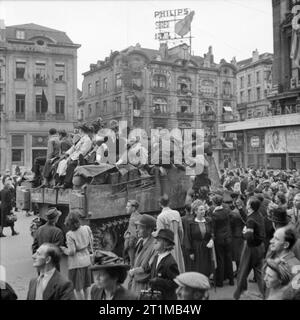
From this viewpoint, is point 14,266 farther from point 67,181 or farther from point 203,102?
point 203,102

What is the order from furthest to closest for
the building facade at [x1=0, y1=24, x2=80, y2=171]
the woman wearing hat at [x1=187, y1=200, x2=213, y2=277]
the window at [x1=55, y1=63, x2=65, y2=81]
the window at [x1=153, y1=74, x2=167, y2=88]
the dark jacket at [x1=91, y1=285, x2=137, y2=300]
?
the window at [x1=153, y1=74, x2=167, y2=88]
the window at [x1=55, y1=63, x2=65, y2=81]
the building facade at [x1=0, y1=24, x2=80, y2=171]
the woman wearing hat at [x1=187, y1=200, x2=213, y2=277]
the dark jacket at [x1=91, y1=285, x2=137, y2=300]

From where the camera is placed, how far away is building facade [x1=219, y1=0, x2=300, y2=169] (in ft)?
94.0

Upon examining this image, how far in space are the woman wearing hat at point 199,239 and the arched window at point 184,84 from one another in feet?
110

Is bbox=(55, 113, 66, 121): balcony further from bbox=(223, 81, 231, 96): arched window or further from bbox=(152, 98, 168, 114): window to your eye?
bbox=(223, 81, 231, 96): arched window

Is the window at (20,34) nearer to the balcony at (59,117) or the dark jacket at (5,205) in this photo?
the balcony at (59,117)

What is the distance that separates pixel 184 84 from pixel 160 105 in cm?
385

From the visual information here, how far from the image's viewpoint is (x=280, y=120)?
29375 millimetres

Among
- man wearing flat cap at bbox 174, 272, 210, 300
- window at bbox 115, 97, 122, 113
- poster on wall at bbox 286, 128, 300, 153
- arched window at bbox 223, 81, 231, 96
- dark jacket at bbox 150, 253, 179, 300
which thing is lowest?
dark jacket at bbox 150, 253, 179, 300

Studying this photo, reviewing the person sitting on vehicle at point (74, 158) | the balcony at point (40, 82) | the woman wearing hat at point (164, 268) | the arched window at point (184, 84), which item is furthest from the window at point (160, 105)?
the woman wearing hat at point (164, 268)

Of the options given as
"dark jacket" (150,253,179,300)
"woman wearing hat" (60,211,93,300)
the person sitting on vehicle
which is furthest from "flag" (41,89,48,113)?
"dark jacket" (150,253,179,300)

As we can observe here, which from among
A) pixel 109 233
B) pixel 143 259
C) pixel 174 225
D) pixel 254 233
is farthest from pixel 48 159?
pixel 143 259

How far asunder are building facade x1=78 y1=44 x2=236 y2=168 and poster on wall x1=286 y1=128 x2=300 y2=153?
10.7 metres

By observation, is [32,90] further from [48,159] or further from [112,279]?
[112,279]

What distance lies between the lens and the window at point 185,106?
43.8m
